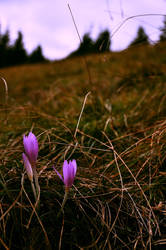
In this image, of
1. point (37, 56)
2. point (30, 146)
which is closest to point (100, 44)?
point (30, 146)

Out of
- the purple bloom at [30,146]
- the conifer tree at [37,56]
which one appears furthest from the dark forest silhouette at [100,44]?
the conifer tree at [37,56]

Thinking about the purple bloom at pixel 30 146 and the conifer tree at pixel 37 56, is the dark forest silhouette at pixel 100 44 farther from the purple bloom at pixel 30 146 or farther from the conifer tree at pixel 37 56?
the conifer tree at pixel 37 56

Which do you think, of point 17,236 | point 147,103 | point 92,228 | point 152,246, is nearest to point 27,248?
A: point 17,236

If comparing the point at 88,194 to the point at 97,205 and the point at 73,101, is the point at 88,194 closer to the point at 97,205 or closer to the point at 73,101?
the point at 97,205

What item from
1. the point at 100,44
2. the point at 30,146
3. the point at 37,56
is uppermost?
the point at 30,146

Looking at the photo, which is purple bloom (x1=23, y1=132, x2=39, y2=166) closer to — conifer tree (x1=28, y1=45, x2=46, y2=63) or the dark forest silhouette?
the dark forest silhouette

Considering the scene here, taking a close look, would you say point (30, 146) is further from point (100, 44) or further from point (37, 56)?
point (37, 56)

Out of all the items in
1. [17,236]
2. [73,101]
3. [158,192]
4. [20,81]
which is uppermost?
[17,236]

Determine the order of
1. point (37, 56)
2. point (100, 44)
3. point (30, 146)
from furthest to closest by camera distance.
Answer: point (37, 56) → point (100, 44) → point (30, 146)

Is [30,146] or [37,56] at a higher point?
[30,146]

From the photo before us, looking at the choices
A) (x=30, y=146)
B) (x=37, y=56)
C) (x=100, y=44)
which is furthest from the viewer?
(x=37, y=56)

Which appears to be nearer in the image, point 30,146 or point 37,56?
point 30,146
